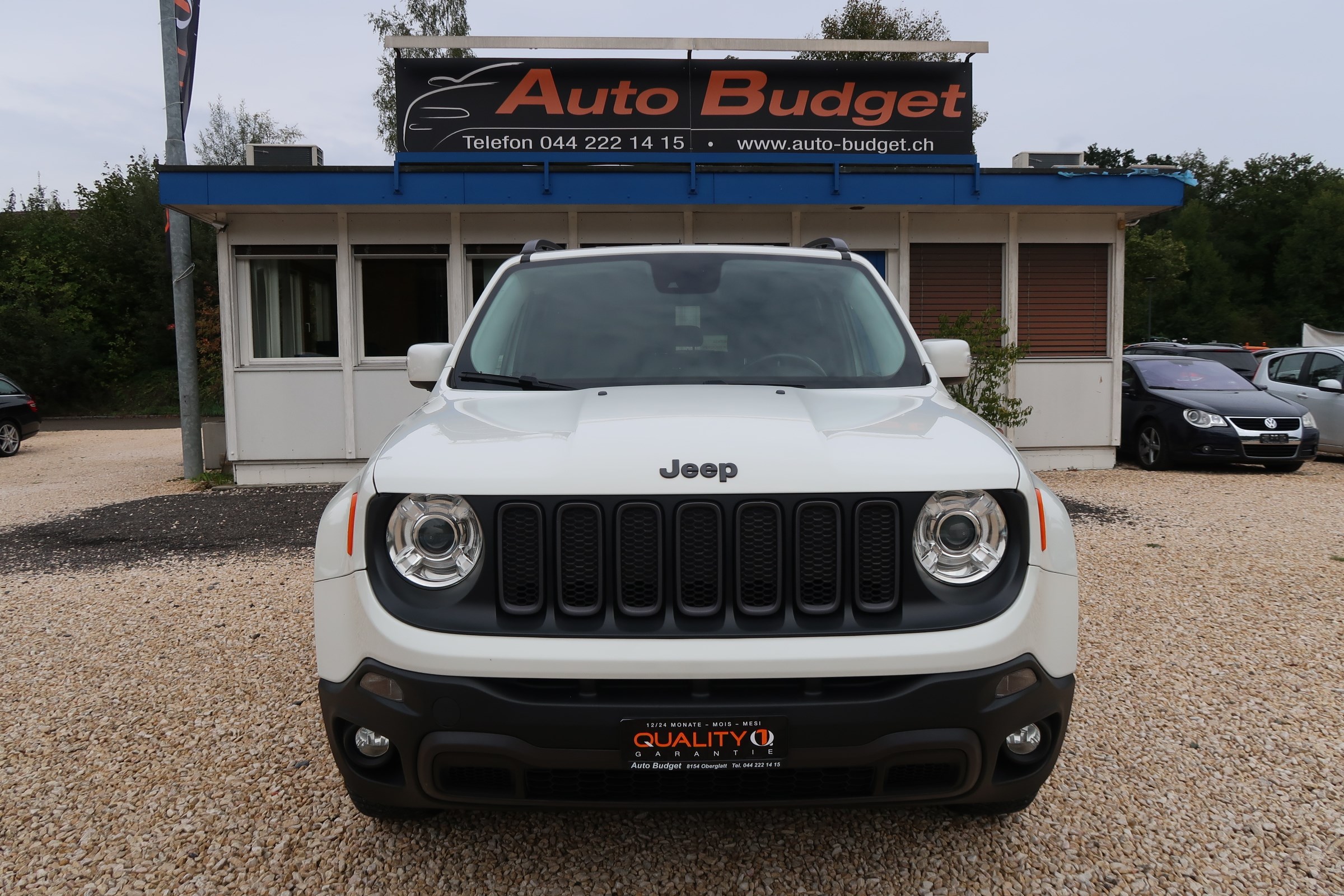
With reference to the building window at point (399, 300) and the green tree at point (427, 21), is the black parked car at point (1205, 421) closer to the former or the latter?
the building window at point (399, 300)

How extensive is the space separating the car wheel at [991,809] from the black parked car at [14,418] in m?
18.7

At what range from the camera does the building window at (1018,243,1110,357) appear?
11.6 metres

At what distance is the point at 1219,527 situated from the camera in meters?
7.93

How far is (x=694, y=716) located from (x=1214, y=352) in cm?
2084

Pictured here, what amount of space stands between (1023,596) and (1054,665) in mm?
192

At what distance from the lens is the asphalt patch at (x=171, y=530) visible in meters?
7.33

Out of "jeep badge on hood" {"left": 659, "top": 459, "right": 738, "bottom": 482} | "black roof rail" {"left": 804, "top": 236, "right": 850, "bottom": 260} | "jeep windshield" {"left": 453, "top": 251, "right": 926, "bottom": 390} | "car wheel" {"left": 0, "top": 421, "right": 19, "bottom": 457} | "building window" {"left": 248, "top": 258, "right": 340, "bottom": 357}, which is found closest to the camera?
"jeep badge on hood" {"left": 659, "top": 459, "right": 738, "bottom": 482}

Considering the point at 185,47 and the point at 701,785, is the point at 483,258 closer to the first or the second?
the point at 185,47

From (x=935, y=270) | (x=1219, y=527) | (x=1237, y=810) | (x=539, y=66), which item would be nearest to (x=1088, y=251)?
(x=935, y=270)

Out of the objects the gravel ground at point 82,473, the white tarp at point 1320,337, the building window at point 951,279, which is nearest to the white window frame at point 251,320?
the gravel ground at point 82,473

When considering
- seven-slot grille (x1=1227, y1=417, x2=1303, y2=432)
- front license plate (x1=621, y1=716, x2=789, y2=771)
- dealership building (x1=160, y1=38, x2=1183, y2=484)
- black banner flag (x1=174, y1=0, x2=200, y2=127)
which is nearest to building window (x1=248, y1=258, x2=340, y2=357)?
dealership building (x1=160, y1=38, x2=1183, y2=484)

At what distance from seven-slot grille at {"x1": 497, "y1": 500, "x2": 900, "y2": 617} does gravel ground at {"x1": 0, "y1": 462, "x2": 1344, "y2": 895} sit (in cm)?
93

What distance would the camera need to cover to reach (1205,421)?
37.1 feet

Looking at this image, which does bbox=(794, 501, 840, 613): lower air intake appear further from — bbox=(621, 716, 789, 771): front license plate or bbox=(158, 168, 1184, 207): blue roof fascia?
bbox=(158, 168, 1184, 207): blue roof fascia
